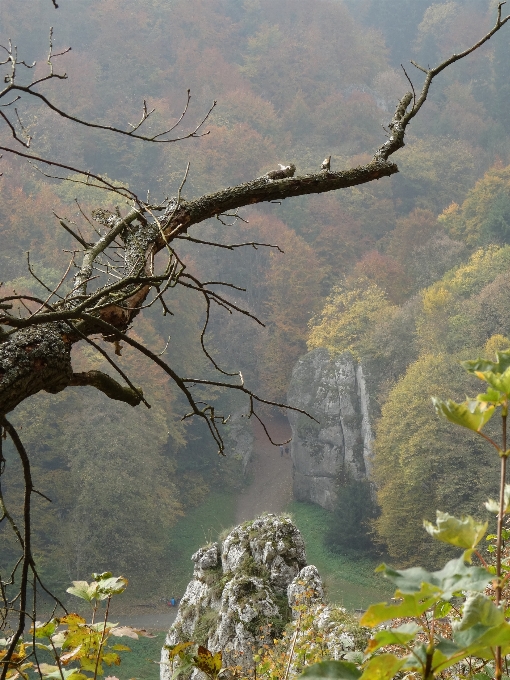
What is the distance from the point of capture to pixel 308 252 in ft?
86.8

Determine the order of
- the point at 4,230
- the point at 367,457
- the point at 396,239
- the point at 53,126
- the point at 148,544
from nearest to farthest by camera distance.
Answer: the point at 148,544
the point at 367,457
the point at 4,230
the point at 396,239
the point at 53,126

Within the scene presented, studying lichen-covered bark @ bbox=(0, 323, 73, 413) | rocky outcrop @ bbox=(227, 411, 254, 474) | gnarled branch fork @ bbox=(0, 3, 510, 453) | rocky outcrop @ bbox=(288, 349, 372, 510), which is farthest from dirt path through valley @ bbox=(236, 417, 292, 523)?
lichen-covered bark @ bbox=(0, 323, 73, 413)

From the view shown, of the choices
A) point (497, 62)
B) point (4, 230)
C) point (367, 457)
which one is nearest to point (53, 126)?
point (4, 230)

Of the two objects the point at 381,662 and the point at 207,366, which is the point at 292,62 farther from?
the point at 381,662

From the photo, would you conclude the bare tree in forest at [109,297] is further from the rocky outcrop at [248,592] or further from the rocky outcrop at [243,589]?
the rocky outcrop at [243,589]

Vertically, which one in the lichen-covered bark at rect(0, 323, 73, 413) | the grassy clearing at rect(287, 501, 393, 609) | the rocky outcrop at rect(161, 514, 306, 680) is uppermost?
the grassy clearing at rect(287, 501, 393, 609)

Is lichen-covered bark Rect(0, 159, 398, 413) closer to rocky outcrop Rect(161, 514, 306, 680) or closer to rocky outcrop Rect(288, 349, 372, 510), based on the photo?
rocky outcrop Rect(161, 514, 306, 680)

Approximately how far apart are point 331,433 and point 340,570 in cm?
498

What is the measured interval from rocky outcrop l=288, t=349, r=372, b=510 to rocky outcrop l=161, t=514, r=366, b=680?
36.6ft

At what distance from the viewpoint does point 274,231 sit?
27.7 m

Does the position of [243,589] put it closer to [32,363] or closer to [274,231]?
[32,363]

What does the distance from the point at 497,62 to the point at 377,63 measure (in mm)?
8203

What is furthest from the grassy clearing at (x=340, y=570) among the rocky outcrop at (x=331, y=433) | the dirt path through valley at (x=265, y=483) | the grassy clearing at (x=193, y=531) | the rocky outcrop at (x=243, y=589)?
the rocky outcrop at (x=243, y=589)

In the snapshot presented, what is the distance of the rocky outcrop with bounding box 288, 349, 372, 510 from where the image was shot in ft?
60.8
